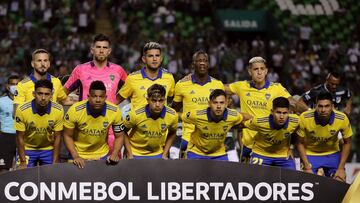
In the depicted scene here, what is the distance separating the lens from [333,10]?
1058 inches

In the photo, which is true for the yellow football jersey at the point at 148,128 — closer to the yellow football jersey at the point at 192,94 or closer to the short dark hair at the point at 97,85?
the short dark hair at the point at 97,85

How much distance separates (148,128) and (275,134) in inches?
58.3

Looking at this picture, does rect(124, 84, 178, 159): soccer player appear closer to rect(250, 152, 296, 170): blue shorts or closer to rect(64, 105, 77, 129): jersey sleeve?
rect(64, 105, 77, 129): jersey sleeve

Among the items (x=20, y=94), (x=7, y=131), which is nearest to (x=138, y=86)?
(x=20, y=94)

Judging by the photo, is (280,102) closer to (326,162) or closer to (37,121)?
(326,162)

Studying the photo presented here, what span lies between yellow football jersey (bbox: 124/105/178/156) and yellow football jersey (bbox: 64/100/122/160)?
0.20 metres

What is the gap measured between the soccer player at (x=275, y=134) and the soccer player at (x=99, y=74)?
63.2 inches

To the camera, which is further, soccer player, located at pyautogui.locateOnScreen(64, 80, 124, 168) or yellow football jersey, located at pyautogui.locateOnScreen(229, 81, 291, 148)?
yellow football jersey, located at pyautogui.locateOnScreen(229, 81, 291, 148)

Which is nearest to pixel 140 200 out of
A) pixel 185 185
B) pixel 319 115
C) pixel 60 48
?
pixel 185 185

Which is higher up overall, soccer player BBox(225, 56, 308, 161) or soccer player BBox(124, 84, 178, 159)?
soccer player BBox(225, 56, 308, 161)

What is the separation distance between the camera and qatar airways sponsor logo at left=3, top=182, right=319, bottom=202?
340 inches

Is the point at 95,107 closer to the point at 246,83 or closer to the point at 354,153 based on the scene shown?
the point at 246,83

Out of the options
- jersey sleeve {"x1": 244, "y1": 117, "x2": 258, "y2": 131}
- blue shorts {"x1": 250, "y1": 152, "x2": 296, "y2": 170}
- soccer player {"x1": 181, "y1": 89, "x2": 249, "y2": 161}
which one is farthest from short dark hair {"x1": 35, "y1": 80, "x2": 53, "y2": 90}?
blue shorts {"x1": 250, "y1": 152, "x2": 296, "y2": 170}

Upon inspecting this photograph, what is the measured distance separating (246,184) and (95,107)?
190 centimetres
